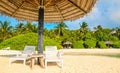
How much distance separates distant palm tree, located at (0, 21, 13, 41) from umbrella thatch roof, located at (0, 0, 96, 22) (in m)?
32.4

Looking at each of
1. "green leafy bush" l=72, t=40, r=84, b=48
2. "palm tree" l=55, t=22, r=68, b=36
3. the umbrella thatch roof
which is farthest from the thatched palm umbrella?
"palm tree" l=55, t=22, r=68, b=36

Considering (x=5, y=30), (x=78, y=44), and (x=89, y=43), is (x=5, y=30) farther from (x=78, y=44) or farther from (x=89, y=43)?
(x=89, y=43)

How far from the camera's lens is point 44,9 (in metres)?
7.83

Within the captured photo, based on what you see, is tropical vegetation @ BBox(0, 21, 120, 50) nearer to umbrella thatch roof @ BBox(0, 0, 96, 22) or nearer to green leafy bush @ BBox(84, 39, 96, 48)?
green leafy bush @ BBox(84, 39, 96, 48)

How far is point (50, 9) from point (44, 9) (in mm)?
237

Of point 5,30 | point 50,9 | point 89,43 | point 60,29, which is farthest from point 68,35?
point 50,9

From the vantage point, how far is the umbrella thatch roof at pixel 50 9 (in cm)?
692

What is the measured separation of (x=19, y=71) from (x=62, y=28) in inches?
1729

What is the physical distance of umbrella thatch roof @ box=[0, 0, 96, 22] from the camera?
22.7 feet

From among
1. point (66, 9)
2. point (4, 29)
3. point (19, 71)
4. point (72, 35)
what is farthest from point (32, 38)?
point (72, 35)

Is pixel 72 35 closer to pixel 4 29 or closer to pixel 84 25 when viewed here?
pixel 84 25

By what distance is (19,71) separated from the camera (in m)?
5.79

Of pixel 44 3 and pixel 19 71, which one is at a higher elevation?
pixel 44 3

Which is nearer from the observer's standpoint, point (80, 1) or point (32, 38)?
point (80, 1)
